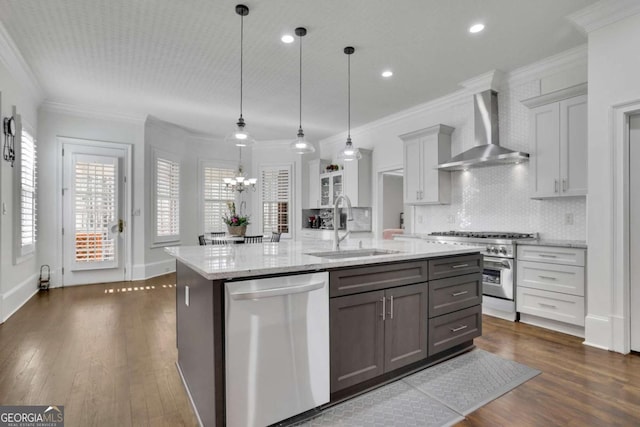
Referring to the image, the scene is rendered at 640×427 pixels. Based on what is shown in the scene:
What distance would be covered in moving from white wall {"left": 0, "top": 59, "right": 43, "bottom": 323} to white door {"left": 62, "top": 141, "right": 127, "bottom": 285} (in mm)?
804

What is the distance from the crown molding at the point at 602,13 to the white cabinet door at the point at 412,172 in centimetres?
233

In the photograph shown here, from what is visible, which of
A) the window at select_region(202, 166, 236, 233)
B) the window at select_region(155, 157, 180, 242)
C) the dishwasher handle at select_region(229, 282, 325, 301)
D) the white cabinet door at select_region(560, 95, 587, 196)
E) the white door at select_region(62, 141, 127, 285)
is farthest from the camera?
the window at select_region(202, 166, 236, 233)

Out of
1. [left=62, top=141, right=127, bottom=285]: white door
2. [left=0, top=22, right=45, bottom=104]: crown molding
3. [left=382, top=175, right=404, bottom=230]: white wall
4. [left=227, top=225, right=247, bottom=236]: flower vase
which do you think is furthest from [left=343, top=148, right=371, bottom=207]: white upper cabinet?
→ [left=0, top=22, right=45, bottom=104]: crown molding

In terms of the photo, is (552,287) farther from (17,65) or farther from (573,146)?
(17,65)

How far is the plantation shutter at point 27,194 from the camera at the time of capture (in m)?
4.25

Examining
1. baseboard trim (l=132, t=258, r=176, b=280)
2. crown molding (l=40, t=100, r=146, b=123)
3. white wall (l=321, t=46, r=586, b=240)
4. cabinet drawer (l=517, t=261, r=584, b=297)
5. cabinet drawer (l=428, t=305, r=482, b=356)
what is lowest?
baseboard trim (l=132, t=258, r=176, b=280)

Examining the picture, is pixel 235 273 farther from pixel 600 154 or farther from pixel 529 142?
pixel 529 142

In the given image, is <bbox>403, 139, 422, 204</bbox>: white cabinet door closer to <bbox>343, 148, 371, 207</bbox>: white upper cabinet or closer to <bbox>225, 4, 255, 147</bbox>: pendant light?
<bbox>343, 148, 371, 207</bbox>: white upper cabinet

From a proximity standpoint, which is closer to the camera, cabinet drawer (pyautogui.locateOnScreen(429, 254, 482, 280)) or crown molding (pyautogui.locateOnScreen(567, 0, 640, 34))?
cabinet drawer (pyautogui.locateOnScreen(429, 254, 482, 280))

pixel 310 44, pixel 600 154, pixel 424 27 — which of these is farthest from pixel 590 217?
pixel 310 44

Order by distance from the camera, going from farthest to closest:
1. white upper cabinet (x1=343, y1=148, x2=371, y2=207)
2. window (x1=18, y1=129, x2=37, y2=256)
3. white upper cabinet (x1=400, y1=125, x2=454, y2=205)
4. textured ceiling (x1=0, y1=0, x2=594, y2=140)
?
white upper cabinet (x1=343, y1=148, x2=371, y2=207)
white upper cabinet (x1=400, y1=125, x2=454, y2=205)
window (x1=18, y1=129, x2=37, y2=256)
textured ceiling (x1=0, y1=0, x2=594, y2=140)

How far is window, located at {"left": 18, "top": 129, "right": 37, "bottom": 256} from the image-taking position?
13.9 ft

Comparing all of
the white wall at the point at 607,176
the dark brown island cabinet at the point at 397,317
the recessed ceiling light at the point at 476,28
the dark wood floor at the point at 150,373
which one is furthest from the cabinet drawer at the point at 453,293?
the recessed ceiling light at the point at 476,28

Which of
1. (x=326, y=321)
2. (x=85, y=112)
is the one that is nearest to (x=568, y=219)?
(x=326, y=321)
